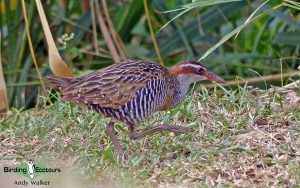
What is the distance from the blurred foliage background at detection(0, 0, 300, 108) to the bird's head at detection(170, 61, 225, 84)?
6.79 ft

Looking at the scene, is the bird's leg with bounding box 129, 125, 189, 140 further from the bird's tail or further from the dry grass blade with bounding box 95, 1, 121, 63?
the dry grass blade with bounding box 95, 1, 121, 63

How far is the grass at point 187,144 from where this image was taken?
6512 millimetres

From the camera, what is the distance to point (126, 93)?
23.3 feet

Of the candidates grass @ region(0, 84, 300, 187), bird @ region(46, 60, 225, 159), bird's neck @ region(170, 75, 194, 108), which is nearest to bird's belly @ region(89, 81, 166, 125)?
bird @ region(46, 60, 225, 159)

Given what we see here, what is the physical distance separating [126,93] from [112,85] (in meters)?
0.14

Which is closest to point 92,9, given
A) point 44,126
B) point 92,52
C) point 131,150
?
point 92,52

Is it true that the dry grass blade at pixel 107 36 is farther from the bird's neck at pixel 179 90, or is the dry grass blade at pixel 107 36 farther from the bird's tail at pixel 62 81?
the bird's tail at pixel 62 81

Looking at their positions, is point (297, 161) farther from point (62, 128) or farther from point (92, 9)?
point (92, 9)

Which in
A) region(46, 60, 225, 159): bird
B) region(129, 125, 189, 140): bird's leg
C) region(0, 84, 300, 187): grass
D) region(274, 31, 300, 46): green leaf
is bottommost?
region(0, 84, 300, 187): grass

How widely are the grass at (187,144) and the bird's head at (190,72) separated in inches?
10.6

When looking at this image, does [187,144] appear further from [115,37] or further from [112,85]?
[115,37]

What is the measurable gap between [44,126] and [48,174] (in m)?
1.46

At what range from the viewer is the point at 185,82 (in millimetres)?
7699

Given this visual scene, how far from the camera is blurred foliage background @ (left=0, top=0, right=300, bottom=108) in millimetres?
10062
